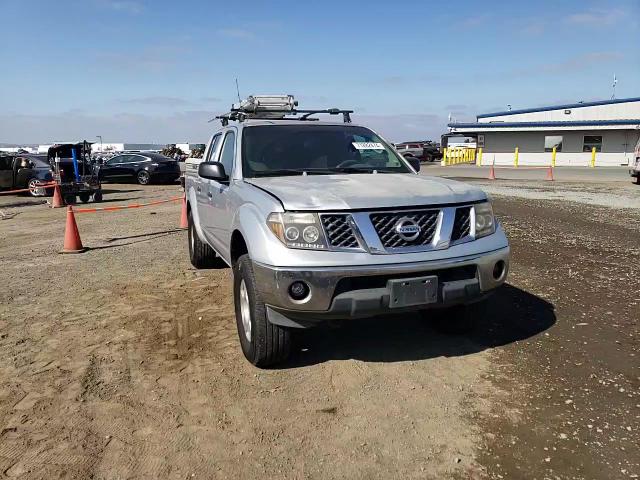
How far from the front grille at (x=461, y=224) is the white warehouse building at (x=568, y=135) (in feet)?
118

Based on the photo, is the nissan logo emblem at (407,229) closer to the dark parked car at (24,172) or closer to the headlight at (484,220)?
the headlight at (484,220)

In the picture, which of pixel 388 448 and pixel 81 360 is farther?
pixel 81 360

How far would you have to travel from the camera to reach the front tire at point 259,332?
357cm

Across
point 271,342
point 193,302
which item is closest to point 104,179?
point 193,302

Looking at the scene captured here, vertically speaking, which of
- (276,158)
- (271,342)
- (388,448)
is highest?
(276,158)

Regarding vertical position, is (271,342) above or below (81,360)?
above

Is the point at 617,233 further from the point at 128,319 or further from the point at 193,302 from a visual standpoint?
the point at 128,319

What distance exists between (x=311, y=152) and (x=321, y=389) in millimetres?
2203

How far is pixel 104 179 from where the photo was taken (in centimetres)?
2452

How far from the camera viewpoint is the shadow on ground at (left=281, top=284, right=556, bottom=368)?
4043 mm

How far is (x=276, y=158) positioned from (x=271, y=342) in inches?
70.1

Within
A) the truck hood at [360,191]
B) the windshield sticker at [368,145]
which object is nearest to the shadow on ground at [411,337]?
the truck hood at [360,191]

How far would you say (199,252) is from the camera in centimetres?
679

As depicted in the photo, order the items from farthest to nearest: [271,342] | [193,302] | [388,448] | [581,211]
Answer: [581,211] → [193,302] → [271,342] → [388,448]
